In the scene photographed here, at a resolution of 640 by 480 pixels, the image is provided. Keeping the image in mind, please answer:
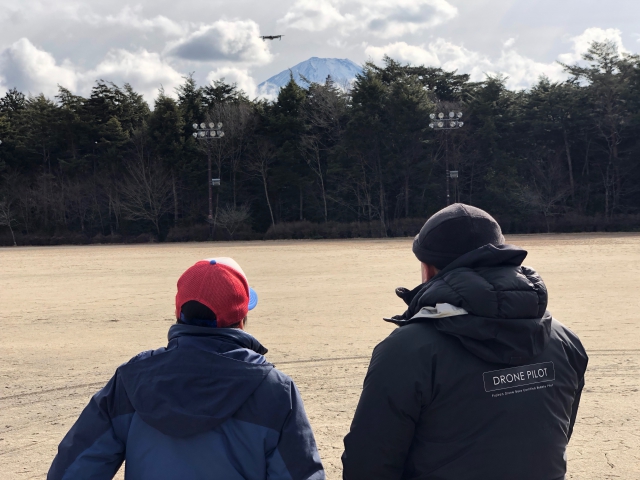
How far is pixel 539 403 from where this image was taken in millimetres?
1904

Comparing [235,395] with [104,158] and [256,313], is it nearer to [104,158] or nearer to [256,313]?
[256,313]

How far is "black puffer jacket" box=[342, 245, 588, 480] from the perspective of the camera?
5.92ft

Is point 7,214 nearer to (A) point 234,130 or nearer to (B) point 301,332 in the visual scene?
(A) point 234,130

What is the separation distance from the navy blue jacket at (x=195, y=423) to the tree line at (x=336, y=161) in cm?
3895

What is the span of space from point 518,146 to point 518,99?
4.30 metres

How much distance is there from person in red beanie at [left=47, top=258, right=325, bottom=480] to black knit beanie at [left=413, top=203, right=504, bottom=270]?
2.13 feet

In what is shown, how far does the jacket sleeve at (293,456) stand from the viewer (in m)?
1.95

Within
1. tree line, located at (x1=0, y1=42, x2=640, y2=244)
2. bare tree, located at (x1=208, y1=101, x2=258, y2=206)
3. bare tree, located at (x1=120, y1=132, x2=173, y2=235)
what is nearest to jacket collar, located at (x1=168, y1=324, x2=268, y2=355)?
tree line, located at (x1=0, y1=42, x2=640, y2=244)

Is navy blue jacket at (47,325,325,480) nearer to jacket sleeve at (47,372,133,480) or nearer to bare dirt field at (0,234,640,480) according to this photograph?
jacket sleeve at (47,372,133,480)

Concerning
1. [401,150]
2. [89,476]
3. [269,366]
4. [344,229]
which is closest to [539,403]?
[269,366]

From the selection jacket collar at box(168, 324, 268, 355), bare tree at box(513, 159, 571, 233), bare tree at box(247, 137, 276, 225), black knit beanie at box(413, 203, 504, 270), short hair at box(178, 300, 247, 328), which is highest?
bare tree at box(247, 137, 276, 225)

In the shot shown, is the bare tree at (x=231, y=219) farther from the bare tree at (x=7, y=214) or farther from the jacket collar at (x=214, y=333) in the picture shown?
the jacket collar at (x=214, y=333)

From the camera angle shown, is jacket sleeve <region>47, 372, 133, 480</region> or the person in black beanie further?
jacket sleeve <region>47, 372, 133, 480</region>

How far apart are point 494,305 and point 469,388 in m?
0.27
